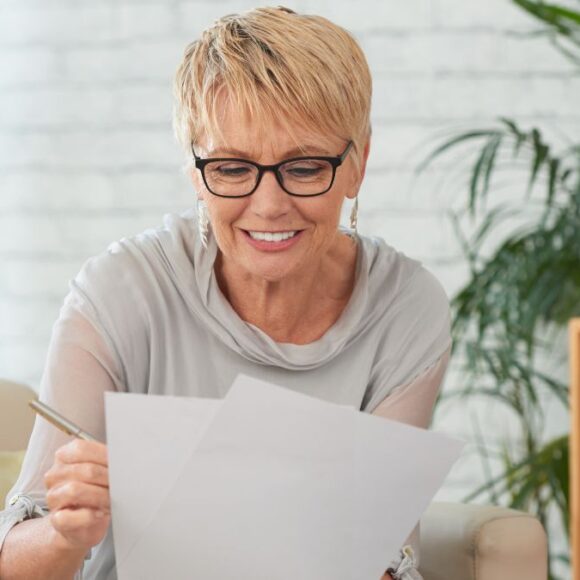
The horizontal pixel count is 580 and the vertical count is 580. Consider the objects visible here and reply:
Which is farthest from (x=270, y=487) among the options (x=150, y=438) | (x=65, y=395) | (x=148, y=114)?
(x=148, y=114)

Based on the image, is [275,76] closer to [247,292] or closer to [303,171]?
[303,171]

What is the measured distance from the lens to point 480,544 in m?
1.48

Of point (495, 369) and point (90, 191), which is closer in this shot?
point (495, 369)

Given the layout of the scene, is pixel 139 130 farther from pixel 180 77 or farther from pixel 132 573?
pixel 132 573

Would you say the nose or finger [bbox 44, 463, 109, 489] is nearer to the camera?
finger [bbox 44, 463, 109, 489]

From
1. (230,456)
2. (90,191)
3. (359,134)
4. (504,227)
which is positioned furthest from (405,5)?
(230,456)

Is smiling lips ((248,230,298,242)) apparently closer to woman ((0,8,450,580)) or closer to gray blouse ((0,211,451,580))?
woman ((0,8,450,580))

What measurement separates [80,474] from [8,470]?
0.57 m

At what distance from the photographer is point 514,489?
2.56 meters

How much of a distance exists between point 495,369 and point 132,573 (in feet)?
4.24

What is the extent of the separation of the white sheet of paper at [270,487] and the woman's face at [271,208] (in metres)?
0.39

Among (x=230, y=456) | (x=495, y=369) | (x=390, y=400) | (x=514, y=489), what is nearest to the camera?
(x=230, y=456)

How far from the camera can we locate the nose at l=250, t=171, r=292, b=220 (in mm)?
1327

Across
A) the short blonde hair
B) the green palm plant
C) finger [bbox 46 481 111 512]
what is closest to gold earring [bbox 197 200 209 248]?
the short blonde hair
